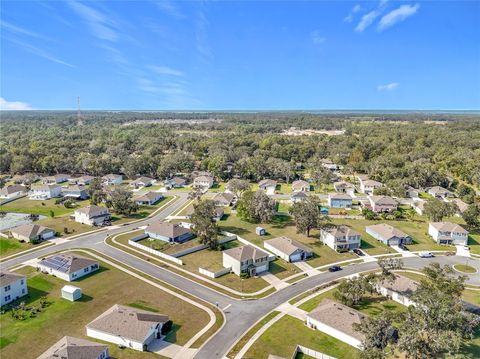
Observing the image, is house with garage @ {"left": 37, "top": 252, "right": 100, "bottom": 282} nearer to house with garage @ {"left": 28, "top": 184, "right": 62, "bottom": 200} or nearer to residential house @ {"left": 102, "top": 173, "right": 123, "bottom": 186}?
house with garage @ {"left": 28, "top": 184, "right": 62, "bottom": 200}

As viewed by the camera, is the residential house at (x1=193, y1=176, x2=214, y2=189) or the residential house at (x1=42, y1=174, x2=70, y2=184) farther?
the residential house at (x1=42, y1=174, x2=70, y2=184)

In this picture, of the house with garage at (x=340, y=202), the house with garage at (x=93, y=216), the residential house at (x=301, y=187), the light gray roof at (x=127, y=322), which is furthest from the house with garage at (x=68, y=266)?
the residential house at (x=301, y=187)

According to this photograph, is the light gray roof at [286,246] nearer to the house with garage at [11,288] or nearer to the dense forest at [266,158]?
the house with garage at [11,288]

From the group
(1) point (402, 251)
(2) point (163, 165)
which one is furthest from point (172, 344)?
(2) point (163, 165)

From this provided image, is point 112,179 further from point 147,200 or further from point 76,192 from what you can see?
point 147,200

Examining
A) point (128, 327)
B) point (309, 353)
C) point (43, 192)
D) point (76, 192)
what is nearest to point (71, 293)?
point (128, 327)

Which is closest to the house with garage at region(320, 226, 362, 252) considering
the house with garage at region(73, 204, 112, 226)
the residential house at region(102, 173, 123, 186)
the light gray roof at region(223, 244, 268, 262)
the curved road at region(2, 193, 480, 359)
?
the curved road at region(2, 193, 480, 359)
